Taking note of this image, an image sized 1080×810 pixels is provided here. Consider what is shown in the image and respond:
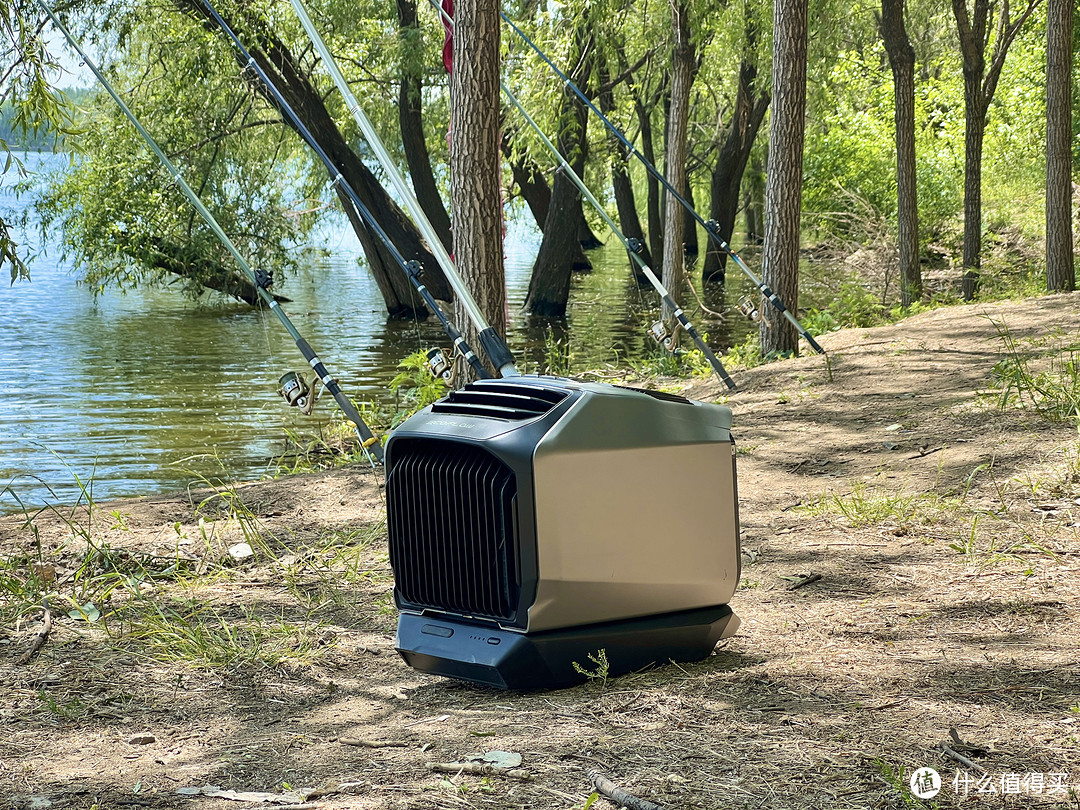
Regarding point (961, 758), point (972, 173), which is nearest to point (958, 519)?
point (961, 758)

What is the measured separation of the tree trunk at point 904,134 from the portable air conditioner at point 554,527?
10.7 metres

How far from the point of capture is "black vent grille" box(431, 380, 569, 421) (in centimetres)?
262

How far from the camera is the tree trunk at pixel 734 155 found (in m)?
21.4

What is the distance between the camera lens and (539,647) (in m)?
2.61

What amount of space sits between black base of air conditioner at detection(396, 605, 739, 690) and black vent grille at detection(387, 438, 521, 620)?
0.06 metres

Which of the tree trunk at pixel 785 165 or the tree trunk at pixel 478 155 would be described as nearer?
the tree trunk at pixel 478 155

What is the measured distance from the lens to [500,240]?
6.84 m

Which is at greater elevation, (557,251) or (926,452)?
(557,251)

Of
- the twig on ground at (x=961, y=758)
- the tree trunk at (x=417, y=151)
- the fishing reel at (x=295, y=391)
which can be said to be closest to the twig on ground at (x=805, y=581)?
the twig on ground at (x=961, y=758)

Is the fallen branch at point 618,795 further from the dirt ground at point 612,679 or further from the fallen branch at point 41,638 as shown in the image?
the fallen branch at point 41,638

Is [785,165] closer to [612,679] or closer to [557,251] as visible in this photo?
[612,679]

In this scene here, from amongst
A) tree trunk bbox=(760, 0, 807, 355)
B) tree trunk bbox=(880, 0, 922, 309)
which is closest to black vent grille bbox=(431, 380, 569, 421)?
tree trunk bbox=(760, 0, 807, 355)

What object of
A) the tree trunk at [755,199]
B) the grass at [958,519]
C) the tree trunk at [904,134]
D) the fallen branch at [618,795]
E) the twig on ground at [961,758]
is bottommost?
the fallen branch at [618,795]

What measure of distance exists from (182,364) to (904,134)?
1008 centimetres
